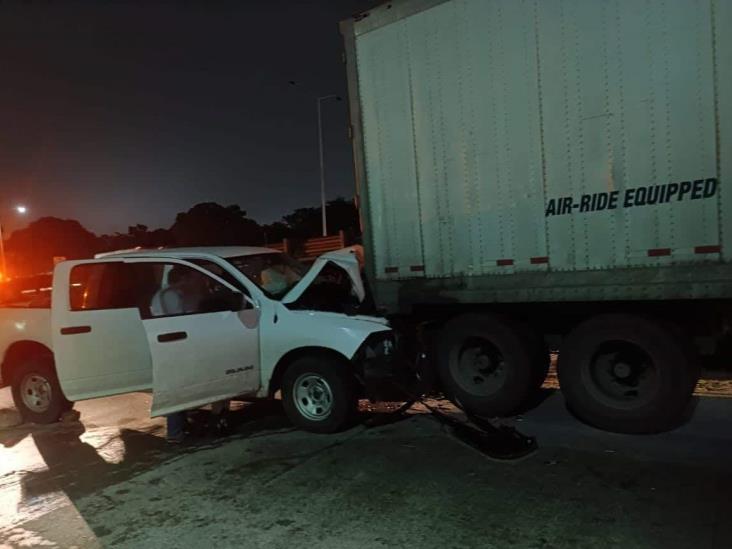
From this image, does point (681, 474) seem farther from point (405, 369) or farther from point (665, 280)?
point (405, 369)

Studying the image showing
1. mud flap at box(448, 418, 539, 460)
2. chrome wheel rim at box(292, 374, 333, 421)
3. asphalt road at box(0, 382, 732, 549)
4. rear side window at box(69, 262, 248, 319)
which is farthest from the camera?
rear side window at box(69, 262, 248, 319)

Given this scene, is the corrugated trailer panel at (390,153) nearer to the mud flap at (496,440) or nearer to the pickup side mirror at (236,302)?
the pickup side mirror at (236,302)

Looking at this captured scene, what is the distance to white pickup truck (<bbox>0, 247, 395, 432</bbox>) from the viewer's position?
5.85 metres

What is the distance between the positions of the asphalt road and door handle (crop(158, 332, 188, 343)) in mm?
1089

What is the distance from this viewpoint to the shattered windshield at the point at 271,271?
21.5ft

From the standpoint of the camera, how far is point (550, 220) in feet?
18.4


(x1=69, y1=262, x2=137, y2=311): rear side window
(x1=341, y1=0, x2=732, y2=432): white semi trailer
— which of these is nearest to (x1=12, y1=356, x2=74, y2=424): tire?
(x1=69, y1=262, x2=137, y2=311): rear side window

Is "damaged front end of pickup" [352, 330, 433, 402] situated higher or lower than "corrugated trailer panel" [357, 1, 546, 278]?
lower

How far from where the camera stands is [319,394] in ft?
19.8

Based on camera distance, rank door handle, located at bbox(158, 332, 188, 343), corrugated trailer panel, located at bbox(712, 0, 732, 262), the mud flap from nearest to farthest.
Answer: corrugated trailer panel, located at bbox(712, 0, 732, 262), the mud flap, door handle, located at bbox(158, 332, 188, 343)

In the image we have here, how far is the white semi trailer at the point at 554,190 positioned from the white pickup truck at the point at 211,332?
0.90 metres

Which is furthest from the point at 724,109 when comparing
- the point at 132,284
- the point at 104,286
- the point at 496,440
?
the point at 104,286

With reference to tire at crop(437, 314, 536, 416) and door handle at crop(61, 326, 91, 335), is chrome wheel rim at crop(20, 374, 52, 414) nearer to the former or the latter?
door handle at crop(61, 326, 91, 335)

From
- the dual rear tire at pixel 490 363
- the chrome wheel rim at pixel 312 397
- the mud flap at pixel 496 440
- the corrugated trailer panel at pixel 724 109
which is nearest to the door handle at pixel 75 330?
the chrome wheel rim at pixel 312 397
